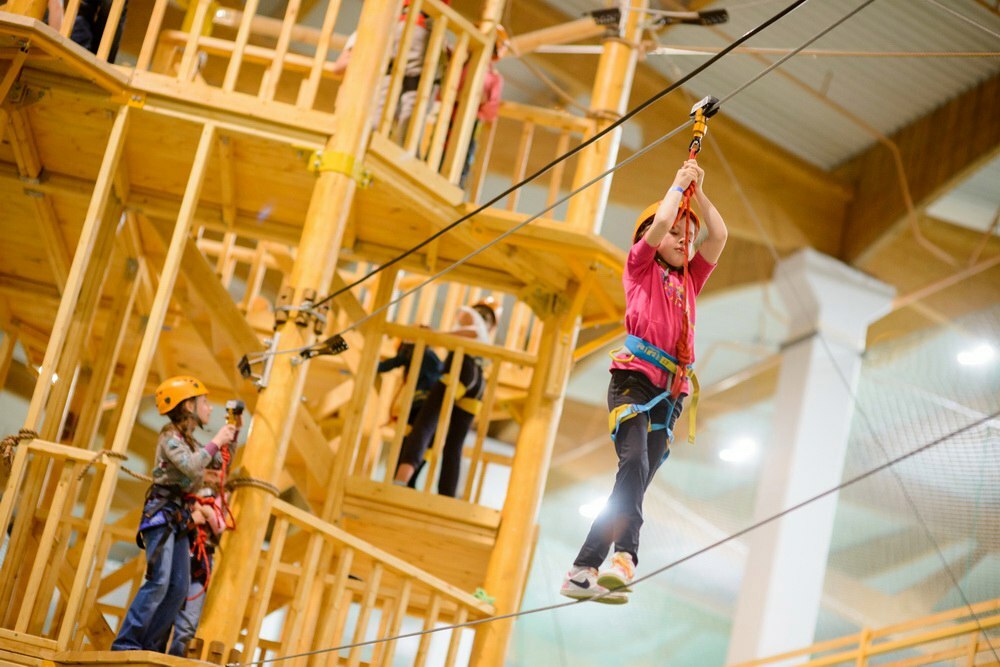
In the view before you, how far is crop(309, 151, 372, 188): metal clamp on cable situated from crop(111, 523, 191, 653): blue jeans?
1.92 meters

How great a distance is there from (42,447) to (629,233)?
29.7 feet

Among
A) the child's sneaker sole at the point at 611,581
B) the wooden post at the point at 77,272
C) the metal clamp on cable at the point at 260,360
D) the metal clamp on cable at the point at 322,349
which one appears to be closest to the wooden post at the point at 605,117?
the metal clamp on cable at the point at 322,349

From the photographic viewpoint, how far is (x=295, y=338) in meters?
6.35

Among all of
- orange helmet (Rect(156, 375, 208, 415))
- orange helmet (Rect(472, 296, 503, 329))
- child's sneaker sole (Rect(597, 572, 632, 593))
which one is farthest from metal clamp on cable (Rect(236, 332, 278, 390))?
orange helmet (Rect(472, 296, 503, 329))

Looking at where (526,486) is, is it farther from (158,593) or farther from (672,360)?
(672,360)

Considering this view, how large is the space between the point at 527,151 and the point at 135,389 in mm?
3506

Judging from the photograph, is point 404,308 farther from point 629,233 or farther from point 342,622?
point 629,233

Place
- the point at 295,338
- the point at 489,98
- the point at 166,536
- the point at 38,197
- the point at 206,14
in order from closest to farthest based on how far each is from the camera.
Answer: the point at 166,536 → the point at 295,338 → the point at 206,14 → the point at 38,197 → the point at 489,98

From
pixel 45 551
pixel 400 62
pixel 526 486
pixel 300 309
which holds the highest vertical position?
pixel 400 62

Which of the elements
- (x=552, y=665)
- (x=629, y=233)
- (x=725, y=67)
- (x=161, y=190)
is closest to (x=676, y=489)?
(x=552, y=665)

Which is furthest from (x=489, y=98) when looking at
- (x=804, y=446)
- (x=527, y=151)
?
(x=804, y=446)

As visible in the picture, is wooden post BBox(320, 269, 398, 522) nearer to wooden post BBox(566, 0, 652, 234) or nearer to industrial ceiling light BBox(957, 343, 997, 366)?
wooden post BBox(566, 0, 652, 234)

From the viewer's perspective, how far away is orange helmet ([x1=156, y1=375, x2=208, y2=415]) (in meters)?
6.29

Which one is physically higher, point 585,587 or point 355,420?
point 355,420
